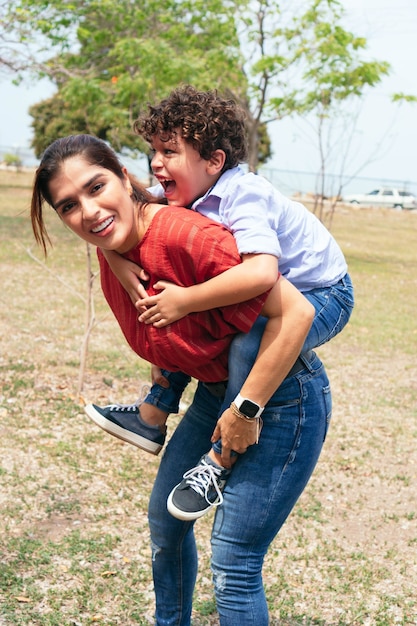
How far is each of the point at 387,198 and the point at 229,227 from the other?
142 ft

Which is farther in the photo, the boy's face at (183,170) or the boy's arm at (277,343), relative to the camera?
the boy's face at (183,170)

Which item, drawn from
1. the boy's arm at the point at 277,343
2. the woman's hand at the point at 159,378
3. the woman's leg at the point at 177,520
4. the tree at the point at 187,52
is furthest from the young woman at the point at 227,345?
the tree at the point at 187,52

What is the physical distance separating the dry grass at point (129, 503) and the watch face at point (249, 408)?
5.10 feet

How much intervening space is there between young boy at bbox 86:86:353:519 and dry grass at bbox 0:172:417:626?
1516 mm

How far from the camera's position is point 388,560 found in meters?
3.73

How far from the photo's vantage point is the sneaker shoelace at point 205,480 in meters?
1.92

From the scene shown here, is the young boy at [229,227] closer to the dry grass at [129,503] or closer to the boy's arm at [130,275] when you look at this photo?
the boy's arm at [130,275]

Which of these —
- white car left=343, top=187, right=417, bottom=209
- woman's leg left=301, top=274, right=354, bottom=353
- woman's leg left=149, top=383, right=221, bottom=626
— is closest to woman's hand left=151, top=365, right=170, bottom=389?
woman's leg left=149, top=383, right=221, bottom=626

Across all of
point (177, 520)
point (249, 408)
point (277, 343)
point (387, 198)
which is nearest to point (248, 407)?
point (249, 408)

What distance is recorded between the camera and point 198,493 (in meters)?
1.92

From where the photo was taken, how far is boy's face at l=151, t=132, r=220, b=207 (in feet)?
6.63

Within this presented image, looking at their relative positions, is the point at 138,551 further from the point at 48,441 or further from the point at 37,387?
the point at 37,387

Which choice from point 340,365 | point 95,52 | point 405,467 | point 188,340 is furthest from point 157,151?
point 95,52

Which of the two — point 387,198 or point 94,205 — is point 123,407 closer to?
point 94,205
